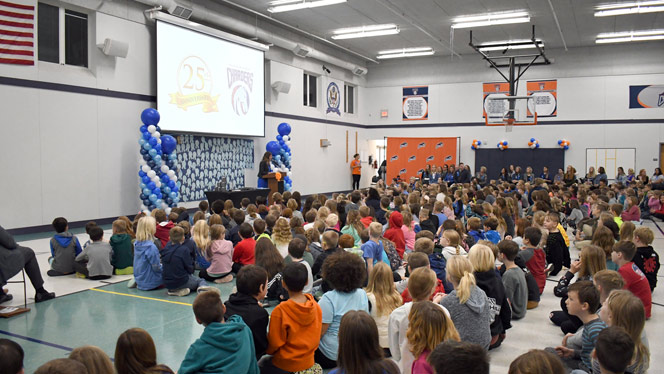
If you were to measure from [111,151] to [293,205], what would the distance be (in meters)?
5.61

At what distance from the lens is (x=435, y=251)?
17.6 ft

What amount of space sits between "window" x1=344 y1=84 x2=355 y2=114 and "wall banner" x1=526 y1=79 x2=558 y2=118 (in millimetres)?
7671

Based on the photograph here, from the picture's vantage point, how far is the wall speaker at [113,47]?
1080 centimetres

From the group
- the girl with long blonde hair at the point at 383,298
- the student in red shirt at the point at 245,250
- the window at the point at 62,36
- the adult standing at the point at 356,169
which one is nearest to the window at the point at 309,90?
the adult standing at the point at 356,169

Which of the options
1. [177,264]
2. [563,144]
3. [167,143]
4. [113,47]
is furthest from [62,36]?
[563,144]

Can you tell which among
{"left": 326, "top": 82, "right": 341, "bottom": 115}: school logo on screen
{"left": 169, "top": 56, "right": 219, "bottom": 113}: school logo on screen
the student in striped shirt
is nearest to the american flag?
{"left": 169, "top": 56, "right": 219, "bottom": 113}: school logo on screen

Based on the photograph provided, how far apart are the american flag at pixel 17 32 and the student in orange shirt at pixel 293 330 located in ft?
29.7

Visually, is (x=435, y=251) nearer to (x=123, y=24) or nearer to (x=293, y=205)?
(x=293, y=205)

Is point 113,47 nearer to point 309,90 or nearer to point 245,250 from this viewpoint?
point 245,250

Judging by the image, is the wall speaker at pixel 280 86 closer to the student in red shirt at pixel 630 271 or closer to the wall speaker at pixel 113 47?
the wall speaker at pixel 113 47

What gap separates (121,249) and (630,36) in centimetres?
1858

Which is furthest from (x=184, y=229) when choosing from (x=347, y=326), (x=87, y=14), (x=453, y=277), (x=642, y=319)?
(x=87, y=14)

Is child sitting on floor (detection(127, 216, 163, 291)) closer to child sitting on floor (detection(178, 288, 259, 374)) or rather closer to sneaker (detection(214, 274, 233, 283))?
sneaker (detection(214, 274, 233, 283))

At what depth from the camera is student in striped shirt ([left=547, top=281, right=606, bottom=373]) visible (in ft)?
10.3
